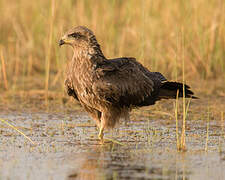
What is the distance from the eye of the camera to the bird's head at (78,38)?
6.82 metres

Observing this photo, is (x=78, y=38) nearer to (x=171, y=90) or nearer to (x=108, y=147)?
(x=171, y=90)

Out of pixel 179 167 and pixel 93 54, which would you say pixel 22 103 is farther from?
pixel 179 167

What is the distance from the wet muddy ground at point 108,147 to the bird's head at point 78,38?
1.10 meters

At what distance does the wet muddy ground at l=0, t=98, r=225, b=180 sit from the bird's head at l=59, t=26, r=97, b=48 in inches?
43.2

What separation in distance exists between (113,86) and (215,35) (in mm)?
3834

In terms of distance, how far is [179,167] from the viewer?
520cm

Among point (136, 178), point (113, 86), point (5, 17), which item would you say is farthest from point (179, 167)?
point (5, 17)

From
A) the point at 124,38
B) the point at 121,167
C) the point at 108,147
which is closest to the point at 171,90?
the point at 108,147

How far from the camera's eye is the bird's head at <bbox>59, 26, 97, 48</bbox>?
6.82 m

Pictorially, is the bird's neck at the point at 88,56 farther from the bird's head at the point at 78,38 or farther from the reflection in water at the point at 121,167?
the reflection in water at the point at 121,167

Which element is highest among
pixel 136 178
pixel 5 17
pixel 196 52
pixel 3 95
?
pixel 5 17

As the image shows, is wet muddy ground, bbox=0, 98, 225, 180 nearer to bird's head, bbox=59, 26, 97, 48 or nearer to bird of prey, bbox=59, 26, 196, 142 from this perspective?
bird of prey, bbox=59, 26, 196, 142

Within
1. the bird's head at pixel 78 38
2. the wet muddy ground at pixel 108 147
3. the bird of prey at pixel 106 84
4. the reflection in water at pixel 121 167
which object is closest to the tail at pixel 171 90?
the bird of prey at pixel 106 84

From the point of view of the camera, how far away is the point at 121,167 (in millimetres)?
5230
